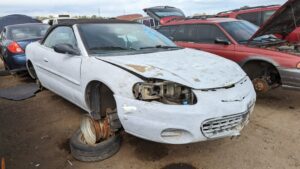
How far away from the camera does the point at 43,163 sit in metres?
3.06

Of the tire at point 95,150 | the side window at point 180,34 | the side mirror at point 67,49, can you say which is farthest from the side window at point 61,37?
the side window at point 180,34

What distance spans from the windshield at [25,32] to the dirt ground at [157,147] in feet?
10.4

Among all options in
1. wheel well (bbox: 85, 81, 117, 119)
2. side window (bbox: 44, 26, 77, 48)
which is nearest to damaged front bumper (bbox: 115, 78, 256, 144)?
wheel well (bbox: 85, 81, 117, 119)

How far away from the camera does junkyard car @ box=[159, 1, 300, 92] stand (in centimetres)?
433

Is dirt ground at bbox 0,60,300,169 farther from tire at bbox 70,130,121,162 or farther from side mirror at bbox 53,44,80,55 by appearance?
side mirror at bbox 53,44,80,55

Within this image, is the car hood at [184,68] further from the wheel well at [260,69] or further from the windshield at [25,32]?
the windshield at [25,32]

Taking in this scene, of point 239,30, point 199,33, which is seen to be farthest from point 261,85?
point 199,33

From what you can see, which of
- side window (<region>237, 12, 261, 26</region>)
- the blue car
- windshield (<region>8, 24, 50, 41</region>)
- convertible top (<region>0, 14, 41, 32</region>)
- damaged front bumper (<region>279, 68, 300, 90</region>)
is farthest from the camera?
convertible top (<region>0, 14, 41, 32</region>)

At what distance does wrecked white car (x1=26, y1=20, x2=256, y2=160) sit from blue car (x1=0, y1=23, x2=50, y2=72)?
2771 mm

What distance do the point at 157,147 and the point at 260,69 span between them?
2.67 m

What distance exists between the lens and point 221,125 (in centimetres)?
261

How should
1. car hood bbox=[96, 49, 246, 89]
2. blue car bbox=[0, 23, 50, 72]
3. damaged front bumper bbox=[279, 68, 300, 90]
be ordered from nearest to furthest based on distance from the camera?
car hood bbox=[96, 49, 246, 89], damaged front bumper bbox=[279, 68, 300, 90], blue car bbox=[0, 23, 50, 72]

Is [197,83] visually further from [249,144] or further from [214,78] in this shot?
[249,144]

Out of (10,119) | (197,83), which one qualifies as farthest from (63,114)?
(197,83)
